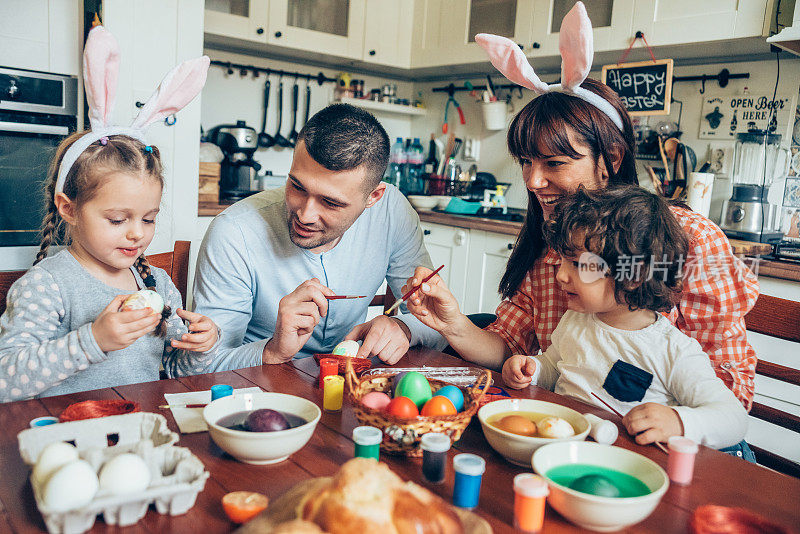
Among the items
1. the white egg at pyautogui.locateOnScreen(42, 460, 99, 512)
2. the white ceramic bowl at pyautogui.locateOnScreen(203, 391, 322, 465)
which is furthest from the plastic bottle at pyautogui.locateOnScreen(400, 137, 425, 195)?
the white egg at pyautogui.locateOnScreen(42, 460, 99, 512)

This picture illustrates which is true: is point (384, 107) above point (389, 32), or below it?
below

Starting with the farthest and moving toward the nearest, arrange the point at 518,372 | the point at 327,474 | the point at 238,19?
the point at 238,19 → the point at 518,372 → the point at 327,474

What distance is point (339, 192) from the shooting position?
1.61m

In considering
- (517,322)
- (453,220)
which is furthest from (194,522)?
(453,220)

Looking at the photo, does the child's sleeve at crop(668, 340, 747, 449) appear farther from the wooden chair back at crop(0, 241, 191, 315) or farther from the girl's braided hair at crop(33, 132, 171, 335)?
the wooden chair back at crop(0, 241, 191, 315)

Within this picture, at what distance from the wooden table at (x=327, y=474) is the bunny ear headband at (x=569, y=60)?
758 millimetres

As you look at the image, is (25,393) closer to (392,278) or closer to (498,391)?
(498,391)

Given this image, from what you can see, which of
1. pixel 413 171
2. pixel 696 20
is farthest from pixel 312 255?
pixel 413 171

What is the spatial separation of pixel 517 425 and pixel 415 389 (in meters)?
0.18

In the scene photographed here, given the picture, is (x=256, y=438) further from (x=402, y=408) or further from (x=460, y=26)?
(x=460, y=26)

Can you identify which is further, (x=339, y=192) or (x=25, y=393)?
(x=339, y=192)

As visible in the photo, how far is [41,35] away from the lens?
247 centimetres

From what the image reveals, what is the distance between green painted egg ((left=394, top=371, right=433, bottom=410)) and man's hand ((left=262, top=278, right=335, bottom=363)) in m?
0.39

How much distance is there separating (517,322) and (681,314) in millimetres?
418
